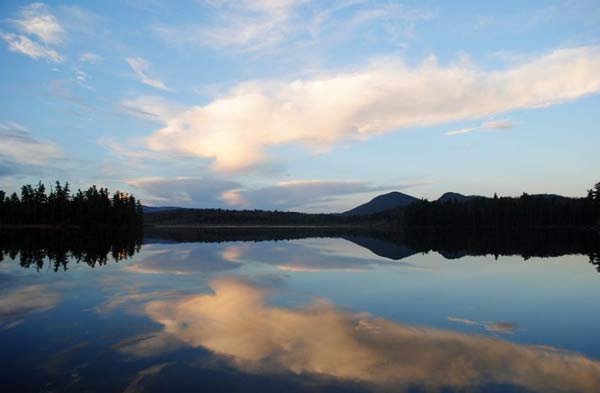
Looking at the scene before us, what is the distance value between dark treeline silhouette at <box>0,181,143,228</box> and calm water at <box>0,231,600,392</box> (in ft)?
338

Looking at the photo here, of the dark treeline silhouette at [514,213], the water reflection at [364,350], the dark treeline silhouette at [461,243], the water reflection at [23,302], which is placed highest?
the dark treeline silhouette at [514,213]

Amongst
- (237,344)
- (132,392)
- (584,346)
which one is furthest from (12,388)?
(584,346)

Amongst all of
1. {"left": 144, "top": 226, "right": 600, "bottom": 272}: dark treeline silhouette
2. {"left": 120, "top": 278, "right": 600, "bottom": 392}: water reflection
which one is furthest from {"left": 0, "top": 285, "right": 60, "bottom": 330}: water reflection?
{"left": 144, "top": 226, "right": 600, "bottom": 272}: dark treeline silhouette

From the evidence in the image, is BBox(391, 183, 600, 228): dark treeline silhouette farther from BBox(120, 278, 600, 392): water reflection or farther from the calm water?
BBox(120, 278, 600, 392): water reflection

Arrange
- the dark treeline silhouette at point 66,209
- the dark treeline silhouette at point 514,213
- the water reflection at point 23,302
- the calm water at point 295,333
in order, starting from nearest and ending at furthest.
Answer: the calm water at point 295,333 → the water reflection at point 23,302 → the dark treeline silhouette at point 66,209 → the dark treeline silhouette at point 514,213

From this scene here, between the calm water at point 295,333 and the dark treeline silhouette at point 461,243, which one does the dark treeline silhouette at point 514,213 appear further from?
the calm water at point 295,333

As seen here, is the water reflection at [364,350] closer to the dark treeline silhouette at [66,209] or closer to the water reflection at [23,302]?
the water reflection at [23,302]

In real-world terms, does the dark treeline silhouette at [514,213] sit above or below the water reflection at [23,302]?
above

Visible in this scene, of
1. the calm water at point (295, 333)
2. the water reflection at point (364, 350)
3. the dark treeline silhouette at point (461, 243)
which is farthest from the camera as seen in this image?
the dark treeline silhouette at point (461, 243)

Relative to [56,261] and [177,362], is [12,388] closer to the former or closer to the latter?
[177,362]

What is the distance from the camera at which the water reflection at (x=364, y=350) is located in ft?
33.3

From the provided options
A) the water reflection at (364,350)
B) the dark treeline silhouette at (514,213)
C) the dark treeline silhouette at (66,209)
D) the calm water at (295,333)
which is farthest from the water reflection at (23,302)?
the dark treeline silhouette at (514,213)

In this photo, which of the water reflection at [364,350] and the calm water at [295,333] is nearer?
the calm water at [295,333]

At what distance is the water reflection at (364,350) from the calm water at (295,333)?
49mm
